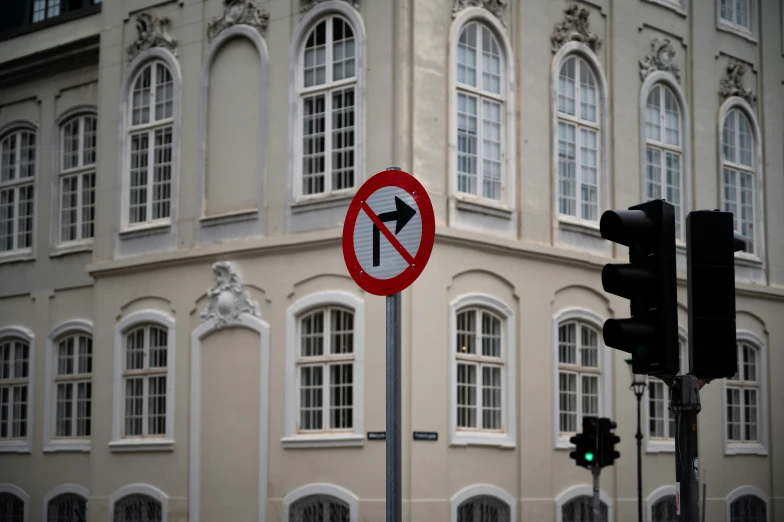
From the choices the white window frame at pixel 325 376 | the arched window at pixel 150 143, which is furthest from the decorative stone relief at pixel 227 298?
the arched window at pixel 150 143

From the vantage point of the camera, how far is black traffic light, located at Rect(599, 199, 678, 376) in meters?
7.00

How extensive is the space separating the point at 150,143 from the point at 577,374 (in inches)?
369

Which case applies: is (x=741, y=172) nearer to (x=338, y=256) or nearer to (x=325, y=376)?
(x=338, y=256)

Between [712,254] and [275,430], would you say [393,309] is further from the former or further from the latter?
[275,430]

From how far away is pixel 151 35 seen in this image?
1018 inches

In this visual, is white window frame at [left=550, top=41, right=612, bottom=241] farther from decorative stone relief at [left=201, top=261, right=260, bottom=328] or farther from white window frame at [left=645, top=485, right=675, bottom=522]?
decorative stone relief at [left=201, top=261, right=260, bottom=328]

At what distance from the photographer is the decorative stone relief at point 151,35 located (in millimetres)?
25602

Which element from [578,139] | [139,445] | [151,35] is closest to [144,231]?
[151,35]

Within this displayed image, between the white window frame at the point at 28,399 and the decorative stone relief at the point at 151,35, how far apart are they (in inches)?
260

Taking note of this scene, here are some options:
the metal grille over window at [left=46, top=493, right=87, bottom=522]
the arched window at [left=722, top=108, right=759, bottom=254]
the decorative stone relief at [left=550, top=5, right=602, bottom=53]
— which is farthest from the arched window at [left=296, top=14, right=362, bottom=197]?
the arched window at [left=722, top=108, right=759, bottom=254]

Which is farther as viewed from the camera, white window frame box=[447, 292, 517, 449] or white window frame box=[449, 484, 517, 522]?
white window frame box=[447, 292, 517, 449]

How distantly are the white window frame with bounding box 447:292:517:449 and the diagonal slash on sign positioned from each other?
1523 cm

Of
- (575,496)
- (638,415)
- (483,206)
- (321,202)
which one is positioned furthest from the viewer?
(638,415)

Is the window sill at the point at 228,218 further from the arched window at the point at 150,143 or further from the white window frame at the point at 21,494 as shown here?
the white window frame at the point at 21,494
